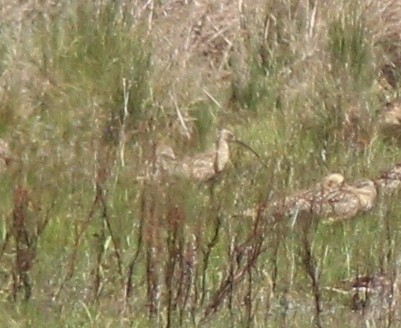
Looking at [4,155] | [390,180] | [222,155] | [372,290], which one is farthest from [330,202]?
[4,155]

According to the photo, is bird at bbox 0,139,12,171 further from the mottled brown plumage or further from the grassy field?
the mottled brown plumage

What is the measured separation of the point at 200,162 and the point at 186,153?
23.3 inches

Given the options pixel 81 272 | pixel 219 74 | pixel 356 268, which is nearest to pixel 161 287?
pixel 81 272

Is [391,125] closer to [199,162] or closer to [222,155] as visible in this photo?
[222,155]

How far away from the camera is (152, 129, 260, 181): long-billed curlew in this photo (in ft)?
22.4

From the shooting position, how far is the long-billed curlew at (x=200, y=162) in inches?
269

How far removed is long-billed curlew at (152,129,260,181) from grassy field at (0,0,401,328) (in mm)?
66

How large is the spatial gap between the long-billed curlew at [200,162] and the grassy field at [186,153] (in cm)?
7

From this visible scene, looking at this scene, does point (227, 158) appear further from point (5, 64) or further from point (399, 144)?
point (5, 64)

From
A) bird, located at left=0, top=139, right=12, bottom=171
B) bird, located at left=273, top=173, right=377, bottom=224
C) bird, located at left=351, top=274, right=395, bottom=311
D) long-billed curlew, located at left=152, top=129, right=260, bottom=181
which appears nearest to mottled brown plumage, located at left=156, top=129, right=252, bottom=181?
long-billed curlew, located at left=152, top=129, right=260, bottom=181

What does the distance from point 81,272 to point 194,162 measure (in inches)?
68.6

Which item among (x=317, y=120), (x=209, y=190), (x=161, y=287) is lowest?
(x=161, y=287)

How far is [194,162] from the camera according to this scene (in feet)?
23.2

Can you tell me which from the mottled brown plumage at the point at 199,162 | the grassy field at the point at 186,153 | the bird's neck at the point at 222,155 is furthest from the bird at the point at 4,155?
the bird's neck at the point at 222,155
